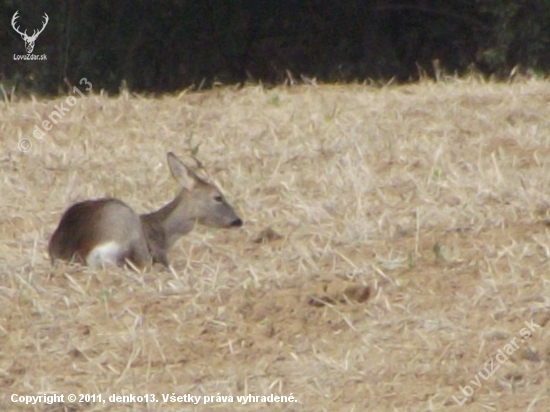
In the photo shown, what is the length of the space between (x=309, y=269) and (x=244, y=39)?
8.21 metres

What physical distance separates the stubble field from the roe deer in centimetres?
9

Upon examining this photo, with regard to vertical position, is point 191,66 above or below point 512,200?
below

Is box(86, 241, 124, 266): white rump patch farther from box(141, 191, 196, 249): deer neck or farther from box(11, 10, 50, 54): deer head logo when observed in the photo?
box(11, 10, 50, 54): deer head logo

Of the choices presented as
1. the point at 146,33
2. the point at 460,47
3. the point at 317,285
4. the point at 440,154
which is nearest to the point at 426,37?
the point at 460,47

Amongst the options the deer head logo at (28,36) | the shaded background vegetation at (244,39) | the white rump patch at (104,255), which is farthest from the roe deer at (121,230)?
the deer head logo at (28,36)

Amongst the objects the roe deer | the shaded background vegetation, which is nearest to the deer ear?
the roe deer

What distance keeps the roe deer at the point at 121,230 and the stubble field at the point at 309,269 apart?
9 centimetres

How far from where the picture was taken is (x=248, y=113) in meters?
10.5

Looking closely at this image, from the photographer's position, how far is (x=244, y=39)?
1500 cm

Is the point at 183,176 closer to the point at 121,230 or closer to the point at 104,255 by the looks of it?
the point at 121,230

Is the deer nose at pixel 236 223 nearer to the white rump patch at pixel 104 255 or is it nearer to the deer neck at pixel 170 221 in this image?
the deer neck at pixel 170 221

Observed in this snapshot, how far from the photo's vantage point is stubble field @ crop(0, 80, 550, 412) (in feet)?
19.7

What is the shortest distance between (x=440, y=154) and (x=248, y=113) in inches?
82.2

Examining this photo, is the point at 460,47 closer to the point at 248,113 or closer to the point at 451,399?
the point at 248,113
